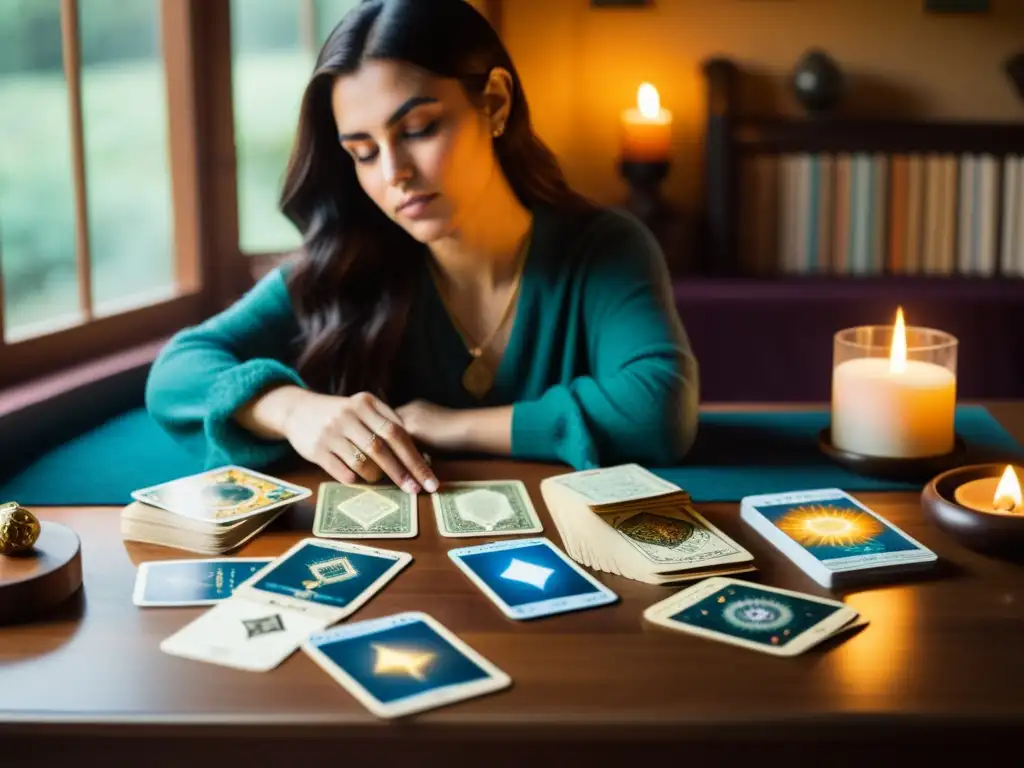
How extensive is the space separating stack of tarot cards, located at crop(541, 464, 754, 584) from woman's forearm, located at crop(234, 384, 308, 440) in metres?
0.40

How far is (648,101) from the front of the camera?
327 cm

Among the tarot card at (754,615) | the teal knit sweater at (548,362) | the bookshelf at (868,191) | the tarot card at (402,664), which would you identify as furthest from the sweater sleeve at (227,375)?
the bookshelf at (868,191)

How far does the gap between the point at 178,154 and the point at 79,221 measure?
361mm

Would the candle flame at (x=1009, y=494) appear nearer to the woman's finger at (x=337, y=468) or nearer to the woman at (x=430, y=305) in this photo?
the woman at (x=430, y=305)

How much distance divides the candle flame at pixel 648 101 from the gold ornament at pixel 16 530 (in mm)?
2477

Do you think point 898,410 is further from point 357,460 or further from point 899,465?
point 357,460

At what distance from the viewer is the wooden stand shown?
41.4 inches

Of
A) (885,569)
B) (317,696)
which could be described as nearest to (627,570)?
(885,569)

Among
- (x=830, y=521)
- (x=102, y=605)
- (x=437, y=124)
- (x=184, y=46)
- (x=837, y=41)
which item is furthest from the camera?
(x=837, y=41)

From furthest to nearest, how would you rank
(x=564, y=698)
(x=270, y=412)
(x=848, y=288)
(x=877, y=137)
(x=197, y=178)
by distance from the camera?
(x=877, y=137) → (x=848, y=288) → (x=197, y=178) → (x=270, y=412) → (x=564, y=698)

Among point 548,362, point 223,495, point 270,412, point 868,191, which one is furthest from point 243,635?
point 868,191

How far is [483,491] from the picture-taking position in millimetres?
1405

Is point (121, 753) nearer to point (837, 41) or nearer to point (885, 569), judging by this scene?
point (885, 569)

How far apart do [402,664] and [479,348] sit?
3.15 feet
